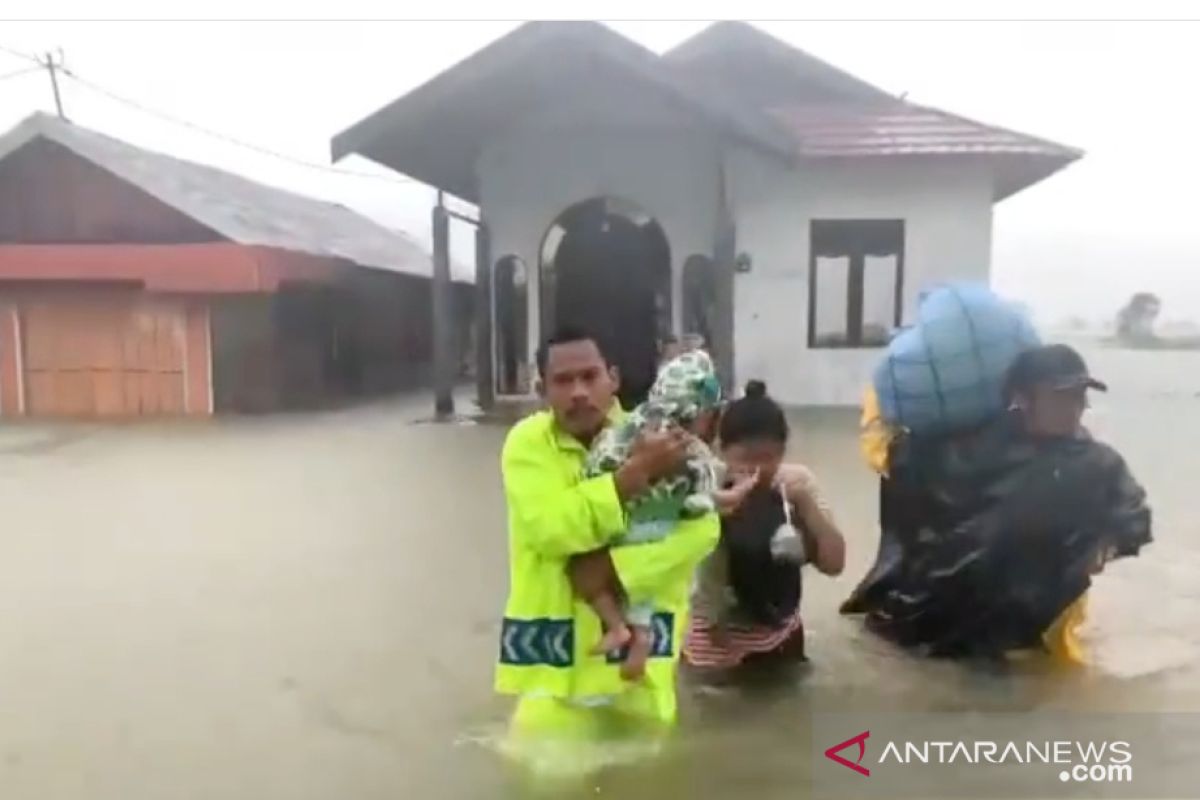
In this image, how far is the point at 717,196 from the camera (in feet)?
40.0

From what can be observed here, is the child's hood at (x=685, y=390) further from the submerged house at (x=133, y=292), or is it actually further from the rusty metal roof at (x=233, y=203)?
the submerged house at (x=133, y=292)

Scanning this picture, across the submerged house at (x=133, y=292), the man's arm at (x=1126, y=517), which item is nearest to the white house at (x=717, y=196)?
the submerged house at (x=133, y=292)

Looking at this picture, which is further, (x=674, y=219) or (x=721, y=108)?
(x=674, y=219)

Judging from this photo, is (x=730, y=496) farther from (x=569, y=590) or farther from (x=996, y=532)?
(x=996, y=532)

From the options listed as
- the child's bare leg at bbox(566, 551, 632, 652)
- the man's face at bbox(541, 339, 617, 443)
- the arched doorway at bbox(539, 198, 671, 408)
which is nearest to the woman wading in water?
the man's face at bbox(541, 339, 617, 443)

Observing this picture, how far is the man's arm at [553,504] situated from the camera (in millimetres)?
2562

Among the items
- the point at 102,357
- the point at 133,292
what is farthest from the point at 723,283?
the point at 102,357

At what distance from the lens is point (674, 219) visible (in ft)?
41.4

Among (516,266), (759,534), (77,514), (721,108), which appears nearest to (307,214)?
(516,266)

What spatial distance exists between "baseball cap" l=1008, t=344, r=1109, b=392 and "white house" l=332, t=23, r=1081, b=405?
7334 millimetres

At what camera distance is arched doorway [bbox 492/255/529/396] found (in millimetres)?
12938

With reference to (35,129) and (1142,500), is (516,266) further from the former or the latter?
(1142,500)

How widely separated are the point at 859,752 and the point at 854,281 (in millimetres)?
9393

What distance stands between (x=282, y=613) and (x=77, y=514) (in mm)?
3210
